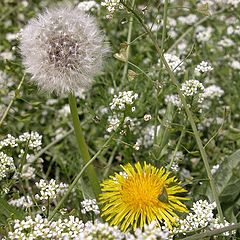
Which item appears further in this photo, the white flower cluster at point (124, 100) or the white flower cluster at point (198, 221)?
the white flower cluster at point (124, 100)

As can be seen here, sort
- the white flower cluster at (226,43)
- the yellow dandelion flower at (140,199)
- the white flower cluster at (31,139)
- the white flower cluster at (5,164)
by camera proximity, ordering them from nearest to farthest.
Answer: the yellow dandelion flower at (140,199) < the white flower cluster at (5,164) < the white flower cluster at (31,139) < the white flower cluster at (226,43)

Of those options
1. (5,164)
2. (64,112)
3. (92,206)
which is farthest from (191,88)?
(64,112)

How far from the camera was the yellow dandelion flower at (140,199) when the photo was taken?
2039 mm

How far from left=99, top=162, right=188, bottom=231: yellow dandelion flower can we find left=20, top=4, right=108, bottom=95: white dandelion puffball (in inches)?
14.7

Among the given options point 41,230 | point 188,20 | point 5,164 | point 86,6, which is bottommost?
point 41,230

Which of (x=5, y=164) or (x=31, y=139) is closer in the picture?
(x=5, y=164)

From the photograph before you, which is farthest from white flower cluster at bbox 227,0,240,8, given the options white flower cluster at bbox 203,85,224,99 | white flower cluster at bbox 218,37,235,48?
white flower cluster at bbox 203,85,224,99

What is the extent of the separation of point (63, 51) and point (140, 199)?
57cm

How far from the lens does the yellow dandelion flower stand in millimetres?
2039

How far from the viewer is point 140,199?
207cm

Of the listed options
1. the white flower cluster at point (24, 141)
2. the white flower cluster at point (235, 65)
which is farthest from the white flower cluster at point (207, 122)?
the white flower cluster at point (24, 141)

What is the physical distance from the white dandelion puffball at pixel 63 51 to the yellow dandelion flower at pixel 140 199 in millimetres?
373

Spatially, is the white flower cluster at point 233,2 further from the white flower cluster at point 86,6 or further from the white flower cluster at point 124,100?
the white flower cluster at point 124,100

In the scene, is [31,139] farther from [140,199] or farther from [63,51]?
[140,199]
